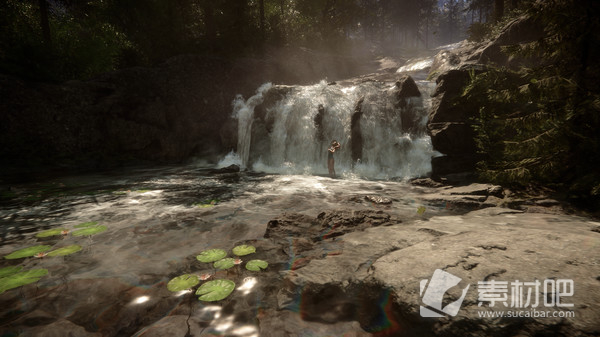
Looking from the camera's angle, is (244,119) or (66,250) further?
(244,119)

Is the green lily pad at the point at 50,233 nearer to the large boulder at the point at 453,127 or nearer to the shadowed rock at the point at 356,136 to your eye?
the shadowed rock at the point at 356,136

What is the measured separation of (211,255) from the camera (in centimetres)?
329

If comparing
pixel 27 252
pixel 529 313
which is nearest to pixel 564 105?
pixel 529 313

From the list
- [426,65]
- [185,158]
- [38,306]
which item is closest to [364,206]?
[38,306]

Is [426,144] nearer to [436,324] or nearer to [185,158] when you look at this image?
[436,324]

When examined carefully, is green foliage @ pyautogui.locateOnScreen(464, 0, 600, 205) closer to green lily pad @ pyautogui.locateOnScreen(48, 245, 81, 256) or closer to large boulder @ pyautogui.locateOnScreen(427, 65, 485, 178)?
large boulder @ pyautogui.locateOnScreen(427, 65, 485, 178)

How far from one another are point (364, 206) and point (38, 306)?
507 cm

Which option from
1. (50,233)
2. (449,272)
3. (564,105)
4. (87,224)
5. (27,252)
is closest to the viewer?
(449,272)

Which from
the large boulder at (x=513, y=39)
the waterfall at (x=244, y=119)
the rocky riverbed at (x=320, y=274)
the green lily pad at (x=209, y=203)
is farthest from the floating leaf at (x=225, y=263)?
the large boulder at (x=513, y=39)

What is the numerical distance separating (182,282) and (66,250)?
2097 mm

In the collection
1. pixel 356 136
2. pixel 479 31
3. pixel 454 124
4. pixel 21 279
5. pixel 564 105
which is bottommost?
pixel 21 279

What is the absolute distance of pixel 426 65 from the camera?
26.0 meters

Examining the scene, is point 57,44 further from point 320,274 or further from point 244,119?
point 320,274

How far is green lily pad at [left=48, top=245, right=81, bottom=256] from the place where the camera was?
3.41 metres
